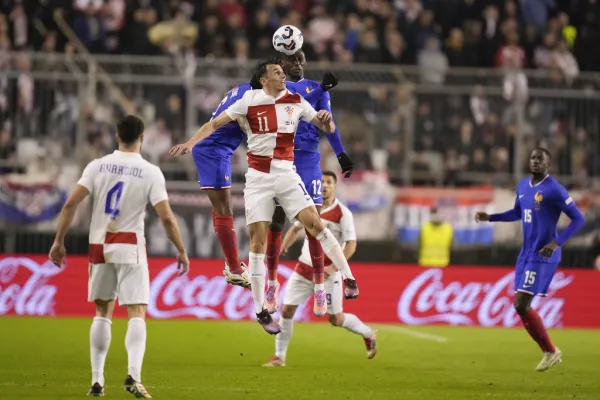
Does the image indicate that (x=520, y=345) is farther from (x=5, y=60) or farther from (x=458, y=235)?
(x=5, y=60)

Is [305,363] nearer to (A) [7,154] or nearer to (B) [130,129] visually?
(B) [130,129]

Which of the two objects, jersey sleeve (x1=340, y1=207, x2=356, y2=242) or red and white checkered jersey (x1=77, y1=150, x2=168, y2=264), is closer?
red and white checkered jersey (x1=77, y1=150, x2=168, y2=264)

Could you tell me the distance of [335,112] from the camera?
21.6 meters

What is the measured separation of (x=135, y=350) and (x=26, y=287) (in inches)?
411

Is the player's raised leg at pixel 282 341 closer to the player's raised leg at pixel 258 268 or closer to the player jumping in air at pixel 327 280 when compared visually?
the player jumping in air at pixel 327 280

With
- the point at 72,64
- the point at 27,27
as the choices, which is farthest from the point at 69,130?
the point at 27,27

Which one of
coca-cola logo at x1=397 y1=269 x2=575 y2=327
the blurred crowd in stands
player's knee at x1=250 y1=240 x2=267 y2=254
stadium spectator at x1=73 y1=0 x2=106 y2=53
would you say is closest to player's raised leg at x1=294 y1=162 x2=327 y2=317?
player's knee at x1=250 y1=240 x2=267 y2=254

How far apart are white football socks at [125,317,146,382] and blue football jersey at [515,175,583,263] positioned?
6303 mm

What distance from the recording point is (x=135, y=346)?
10039 millimetres

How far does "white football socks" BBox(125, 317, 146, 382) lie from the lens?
9992 mm

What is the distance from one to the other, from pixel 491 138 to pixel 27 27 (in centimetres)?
930

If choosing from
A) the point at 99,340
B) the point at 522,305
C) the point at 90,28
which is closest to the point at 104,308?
the point at 99,340

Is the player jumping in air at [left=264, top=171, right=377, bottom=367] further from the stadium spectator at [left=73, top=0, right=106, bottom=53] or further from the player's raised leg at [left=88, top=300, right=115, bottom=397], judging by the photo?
the stadium spectator at [left=73, top=0, right=106, bottom=53]

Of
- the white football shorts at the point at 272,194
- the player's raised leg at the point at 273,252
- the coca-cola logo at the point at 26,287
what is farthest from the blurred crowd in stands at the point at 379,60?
the white football shorts at the point at 272,194
